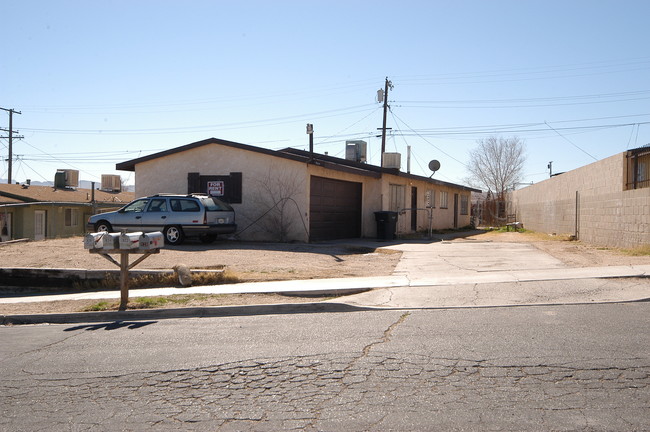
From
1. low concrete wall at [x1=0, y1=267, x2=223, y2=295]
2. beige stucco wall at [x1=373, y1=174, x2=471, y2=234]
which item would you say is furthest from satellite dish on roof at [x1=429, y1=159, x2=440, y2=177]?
low concrete wall at [x1=0, y1=267, x2=223, y2=295]

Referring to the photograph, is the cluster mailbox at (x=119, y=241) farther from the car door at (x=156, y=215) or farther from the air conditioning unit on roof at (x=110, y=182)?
the air conditioning unit on roof at (x=110, y=182)

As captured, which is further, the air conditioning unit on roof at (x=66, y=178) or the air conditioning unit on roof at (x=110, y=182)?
the air conditioning unit on roof at (x=110, y=182)

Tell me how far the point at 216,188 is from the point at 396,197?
828 cm

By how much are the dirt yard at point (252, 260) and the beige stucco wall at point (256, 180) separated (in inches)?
61.3

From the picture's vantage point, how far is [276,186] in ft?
66.4

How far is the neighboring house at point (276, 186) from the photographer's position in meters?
20.0

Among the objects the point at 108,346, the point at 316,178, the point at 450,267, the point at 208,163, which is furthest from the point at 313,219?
the point at 108,346

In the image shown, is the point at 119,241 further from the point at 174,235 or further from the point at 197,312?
the point at 174,235

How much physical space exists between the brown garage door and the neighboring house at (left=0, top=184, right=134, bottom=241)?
11059mm

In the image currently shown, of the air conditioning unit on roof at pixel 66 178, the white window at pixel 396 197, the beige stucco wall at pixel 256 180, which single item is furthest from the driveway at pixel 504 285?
the air conditioning unit on roof at pixel 66 178

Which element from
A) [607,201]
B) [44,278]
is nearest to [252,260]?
[44,278]

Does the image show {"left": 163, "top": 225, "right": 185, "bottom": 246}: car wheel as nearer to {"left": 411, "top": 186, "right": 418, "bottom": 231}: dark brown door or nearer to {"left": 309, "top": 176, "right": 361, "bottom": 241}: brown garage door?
{"left": 309, "top": 176, "right": 361, "bottom": 241}: brown garage door

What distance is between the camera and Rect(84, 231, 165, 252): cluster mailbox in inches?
367

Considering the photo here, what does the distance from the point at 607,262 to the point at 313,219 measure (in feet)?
32.8
